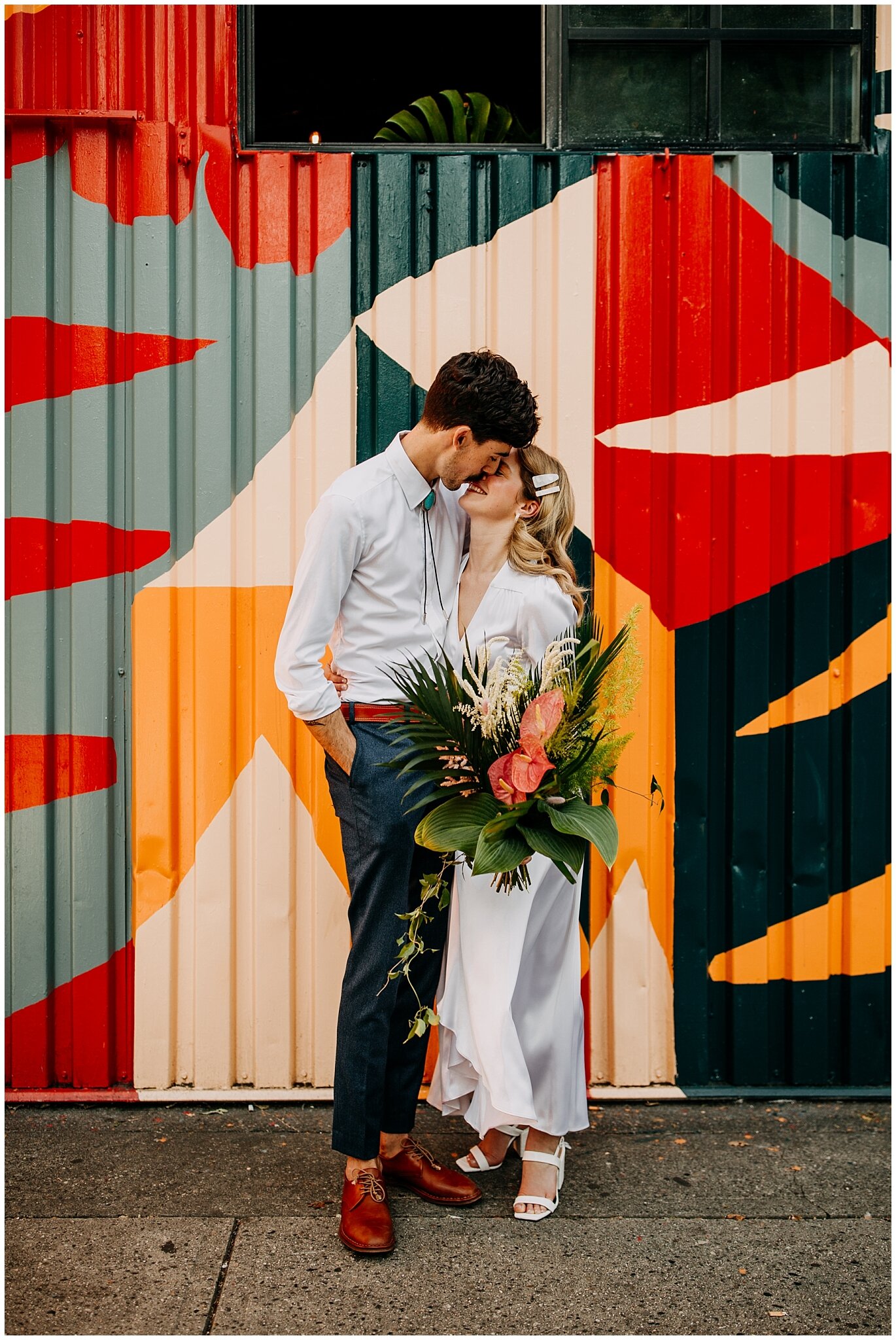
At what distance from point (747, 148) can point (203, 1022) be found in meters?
3.76


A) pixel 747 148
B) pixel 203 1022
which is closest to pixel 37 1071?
pixel 203 1022

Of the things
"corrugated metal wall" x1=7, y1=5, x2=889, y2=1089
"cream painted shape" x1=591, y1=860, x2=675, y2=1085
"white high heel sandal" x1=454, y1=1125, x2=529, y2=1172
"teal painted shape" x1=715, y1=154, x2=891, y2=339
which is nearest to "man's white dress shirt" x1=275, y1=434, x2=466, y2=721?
"corrugated metal wall" x1=7, y1=5, x2=889, y2=1089

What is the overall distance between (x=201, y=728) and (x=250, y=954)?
837 millimetres

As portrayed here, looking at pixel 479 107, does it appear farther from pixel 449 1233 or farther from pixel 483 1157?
pixel 449 1233

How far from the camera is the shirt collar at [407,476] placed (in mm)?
3045

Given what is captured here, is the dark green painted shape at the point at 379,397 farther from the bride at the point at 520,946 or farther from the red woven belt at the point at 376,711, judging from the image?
the red woven belt at the point at 376,711

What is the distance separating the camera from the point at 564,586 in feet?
10.3

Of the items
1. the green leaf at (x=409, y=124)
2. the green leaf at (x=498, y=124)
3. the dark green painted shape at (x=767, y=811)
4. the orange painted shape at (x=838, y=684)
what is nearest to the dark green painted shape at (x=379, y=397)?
the green leaf at (x=409, y=124)

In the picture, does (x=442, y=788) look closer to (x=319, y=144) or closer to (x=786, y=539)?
(x=786, y=539)

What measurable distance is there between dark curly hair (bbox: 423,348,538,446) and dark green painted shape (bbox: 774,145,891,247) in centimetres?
159

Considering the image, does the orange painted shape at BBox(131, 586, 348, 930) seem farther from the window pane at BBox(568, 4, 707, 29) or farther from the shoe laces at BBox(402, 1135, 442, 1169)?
the window pane at BBox(568, 4, 707, 29)

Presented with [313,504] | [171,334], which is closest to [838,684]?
[313,504]

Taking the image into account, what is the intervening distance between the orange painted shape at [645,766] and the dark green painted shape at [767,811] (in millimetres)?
40

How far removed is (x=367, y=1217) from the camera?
9.55ft
